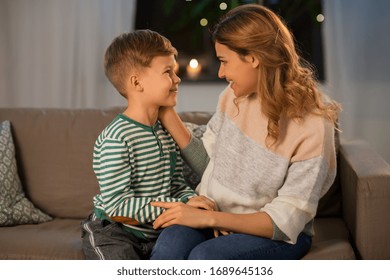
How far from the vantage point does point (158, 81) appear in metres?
1.76

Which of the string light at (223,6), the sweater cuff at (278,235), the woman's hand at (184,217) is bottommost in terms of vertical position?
the sweater cuff at (278,235)

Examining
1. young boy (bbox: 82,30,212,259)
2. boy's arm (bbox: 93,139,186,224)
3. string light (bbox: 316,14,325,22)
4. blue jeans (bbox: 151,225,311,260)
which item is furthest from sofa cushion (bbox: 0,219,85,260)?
string light (bbox: 316,14,325,22)

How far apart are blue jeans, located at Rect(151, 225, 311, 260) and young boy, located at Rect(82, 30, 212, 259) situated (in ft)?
0.31

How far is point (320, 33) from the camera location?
141 inches

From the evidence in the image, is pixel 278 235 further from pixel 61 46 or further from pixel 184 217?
pixel 61 46

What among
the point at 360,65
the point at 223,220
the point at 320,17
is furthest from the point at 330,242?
the point at 320,17

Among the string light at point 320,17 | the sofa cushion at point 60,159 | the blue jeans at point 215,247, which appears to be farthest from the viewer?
the string light at point 320,17

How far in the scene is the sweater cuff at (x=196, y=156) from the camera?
6.18 ft

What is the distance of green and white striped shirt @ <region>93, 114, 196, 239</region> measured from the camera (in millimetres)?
1691

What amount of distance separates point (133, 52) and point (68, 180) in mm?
661

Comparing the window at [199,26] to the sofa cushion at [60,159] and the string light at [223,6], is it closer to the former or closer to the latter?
the string light at [223,6]

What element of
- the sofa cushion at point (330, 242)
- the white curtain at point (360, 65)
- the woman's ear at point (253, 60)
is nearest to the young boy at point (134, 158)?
the woman's ear at point (253, 60)

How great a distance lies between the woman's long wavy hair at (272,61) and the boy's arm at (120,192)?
363 mm
